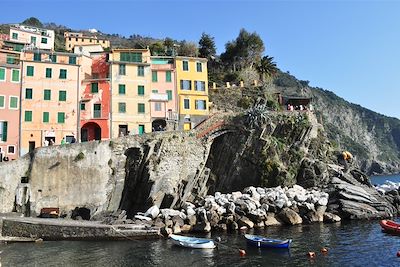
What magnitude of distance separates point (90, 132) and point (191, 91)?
602 inches

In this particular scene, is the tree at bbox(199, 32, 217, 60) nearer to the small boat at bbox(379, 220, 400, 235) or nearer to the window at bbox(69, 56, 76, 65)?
the window at bbox(69, 56, 76, 65)

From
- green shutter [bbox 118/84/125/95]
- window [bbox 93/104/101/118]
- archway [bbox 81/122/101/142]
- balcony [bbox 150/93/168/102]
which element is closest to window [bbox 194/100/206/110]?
balcony [bbox 150/93/168/102]

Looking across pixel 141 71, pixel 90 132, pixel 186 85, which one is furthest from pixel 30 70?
pixel 186 85

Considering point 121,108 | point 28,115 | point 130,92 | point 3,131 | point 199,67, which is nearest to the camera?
point 3,131

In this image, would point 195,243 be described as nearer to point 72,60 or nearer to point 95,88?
point 95,88

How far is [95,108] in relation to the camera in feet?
163

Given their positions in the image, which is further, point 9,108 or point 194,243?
point 9,108

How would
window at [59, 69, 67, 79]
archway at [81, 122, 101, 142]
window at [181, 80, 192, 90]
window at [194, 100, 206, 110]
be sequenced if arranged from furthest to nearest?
window at [194, 100, 206, 110]
window at [181, 80, 192, 90]
archway at [81, 122, 101, 142]
window at [59, 69, 67, 79]

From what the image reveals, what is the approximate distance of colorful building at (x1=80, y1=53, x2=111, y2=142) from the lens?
49281mm

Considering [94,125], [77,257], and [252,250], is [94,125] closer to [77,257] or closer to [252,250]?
[77,257]

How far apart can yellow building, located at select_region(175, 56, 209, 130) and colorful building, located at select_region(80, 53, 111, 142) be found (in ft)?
33.3

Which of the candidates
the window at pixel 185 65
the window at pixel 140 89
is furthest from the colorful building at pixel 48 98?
the window at pixel 185 65

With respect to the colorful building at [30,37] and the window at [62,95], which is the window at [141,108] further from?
the colorful building at [30,37]

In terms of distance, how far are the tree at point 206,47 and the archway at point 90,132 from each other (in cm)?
3604
